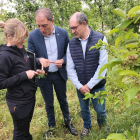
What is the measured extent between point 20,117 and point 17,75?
0.52m

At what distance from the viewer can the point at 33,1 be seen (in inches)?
275

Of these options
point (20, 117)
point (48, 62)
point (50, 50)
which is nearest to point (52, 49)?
point (50, 50)

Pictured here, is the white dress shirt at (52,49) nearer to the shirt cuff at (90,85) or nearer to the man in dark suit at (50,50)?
the man in dark suit at (50,50)

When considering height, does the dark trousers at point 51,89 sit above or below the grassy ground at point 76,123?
above

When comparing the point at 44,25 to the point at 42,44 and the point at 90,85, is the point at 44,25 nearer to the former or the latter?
the point at 42,44

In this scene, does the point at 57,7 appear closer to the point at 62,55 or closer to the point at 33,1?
the point at 33,1

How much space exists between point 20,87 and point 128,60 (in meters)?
1.34

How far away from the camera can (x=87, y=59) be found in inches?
76.8

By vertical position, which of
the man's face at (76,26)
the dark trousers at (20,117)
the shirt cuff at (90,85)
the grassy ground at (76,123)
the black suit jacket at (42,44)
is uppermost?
the man's face at (76,26)

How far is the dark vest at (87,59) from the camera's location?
192 centimetres

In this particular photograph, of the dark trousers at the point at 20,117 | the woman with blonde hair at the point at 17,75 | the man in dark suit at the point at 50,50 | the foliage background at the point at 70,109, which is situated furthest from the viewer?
the foliage background at the point at 70,109

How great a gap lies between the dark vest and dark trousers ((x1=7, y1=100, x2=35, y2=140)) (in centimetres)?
80

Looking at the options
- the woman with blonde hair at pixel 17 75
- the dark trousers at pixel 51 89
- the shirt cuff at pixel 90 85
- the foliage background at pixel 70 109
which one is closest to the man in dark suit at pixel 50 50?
the dark trousers at pixel 51 89

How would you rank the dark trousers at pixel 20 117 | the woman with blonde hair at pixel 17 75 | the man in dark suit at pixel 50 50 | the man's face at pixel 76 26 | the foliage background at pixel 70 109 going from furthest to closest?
the foliage background at pixel 70 109 → the man in dark suit at pixel 50 50 → the man's face at pixel 76 26 → the dark trousers at pixel 20 117 → the woman with blonde hair at pixel 17 75
